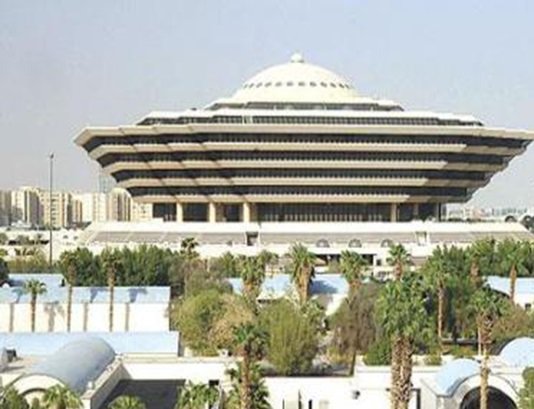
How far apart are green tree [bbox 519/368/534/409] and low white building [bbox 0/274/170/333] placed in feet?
114

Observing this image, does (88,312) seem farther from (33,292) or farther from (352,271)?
(352,271)

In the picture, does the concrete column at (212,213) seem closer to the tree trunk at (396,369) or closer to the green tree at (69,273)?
the green tree at (69,273)

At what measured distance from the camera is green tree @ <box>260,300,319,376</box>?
205ft

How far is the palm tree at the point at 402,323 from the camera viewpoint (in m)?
46.1

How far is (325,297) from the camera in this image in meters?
85.5

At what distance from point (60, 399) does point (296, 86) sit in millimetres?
105210

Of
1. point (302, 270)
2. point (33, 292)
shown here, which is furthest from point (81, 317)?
point (302, 270)

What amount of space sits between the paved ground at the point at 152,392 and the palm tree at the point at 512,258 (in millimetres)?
32203

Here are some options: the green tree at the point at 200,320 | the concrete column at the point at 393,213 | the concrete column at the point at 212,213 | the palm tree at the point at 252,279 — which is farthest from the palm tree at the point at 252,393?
the concrete column at the point at 393,213

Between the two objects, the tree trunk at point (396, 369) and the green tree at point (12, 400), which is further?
the tree trunk at point (396, 369)

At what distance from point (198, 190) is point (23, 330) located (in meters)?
54.0

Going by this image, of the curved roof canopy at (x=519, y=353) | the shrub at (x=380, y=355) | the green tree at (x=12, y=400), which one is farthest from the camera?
the shrub at (x=380, y=355)

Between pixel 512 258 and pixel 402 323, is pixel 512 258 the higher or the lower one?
the higher one

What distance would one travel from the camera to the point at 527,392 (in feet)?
158
